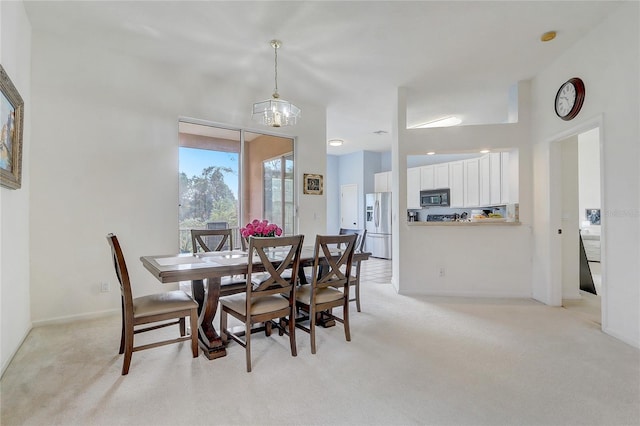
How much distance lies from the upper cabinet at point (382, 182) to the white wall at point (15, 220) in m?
6.48

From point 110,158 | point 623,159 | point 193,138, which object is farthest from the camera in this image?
point 193,138

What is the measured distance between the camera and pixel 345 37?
10.1ft

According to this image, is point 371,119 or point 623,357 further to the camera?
point 371,119

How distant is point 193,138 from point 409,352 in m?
3.47

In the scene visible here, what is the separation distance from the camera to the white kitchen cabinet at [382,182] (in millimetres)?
7707

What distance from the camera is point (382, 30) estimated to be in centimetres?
297

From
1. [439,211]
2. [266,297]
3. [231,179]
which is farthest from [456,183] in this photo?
[266,297]

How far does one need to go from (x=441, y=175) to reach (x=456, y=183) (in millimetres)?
392

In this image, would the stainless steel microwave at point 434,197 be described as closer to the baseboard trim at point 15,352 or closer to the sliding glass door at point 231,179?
the sliding glass door at point 231,179

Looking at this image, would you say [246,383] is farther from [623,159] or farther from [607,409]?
[623,159]

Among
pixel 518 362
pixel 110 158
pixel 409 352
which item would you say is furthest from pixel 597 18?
pixel 110 158

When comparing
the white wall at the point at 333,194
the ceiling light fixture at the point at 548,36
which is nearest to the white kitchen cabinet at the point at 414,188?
the white wall at the point at 333,194

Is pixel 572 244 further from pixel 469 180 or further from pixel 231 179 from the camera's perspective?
pixel 231 179

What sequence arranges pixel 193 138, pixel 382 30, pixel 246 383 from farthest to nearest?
pixel 193 138 < pixel 382 30 < pixel 246 383
